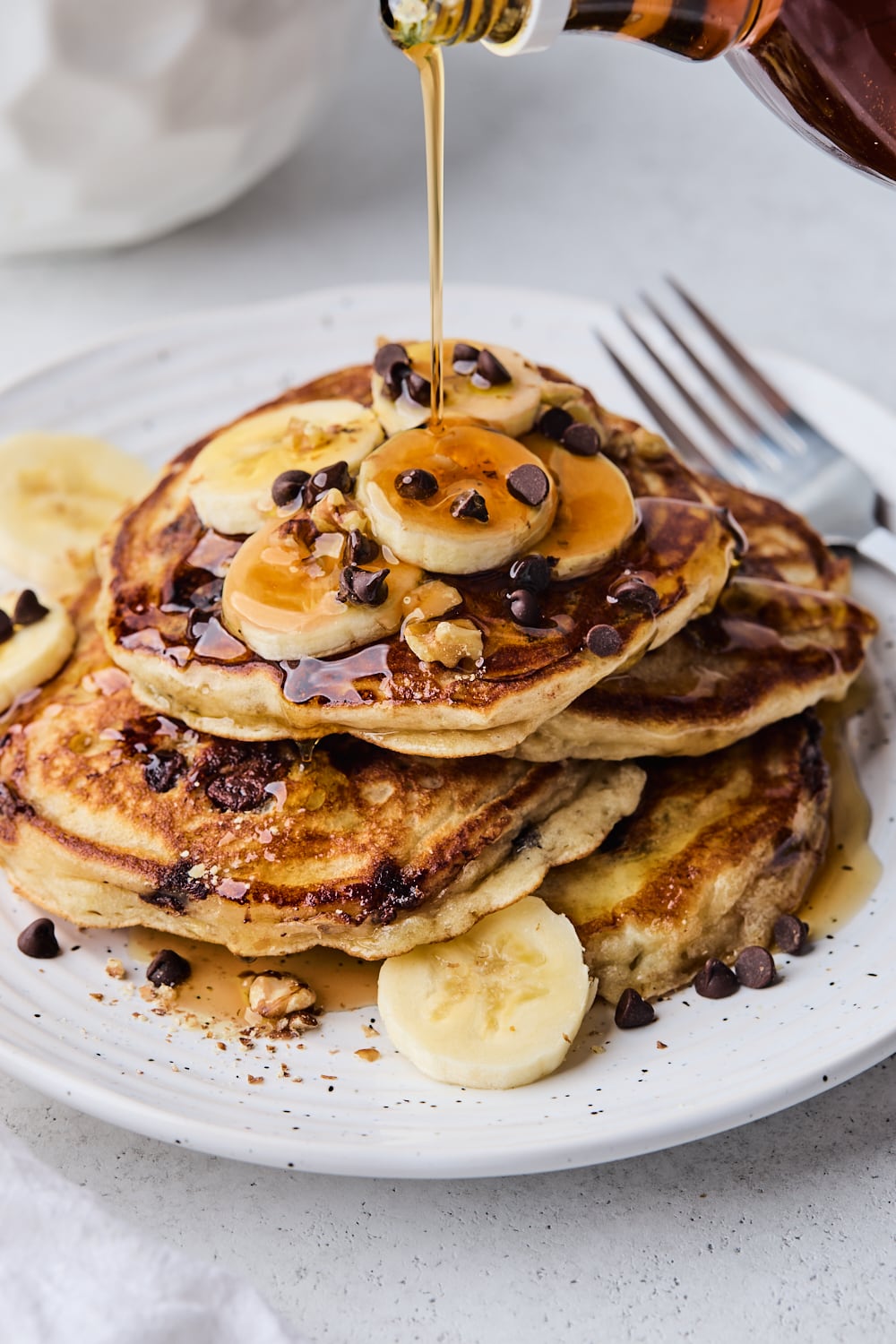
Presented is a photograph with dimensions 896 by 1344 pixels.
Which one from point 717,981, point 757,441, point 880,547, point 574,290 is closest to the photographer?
point 717,981

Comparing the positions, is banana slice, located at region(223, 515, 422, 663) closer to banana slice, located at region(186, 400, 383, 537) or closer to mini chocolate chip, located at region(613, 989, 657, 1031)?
banana slice, located at region(186, 400, 383, 537)

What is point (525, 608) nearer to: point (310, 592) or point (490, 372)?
point (310, 592)

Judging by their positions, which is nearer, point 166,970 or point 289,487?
point 166,970

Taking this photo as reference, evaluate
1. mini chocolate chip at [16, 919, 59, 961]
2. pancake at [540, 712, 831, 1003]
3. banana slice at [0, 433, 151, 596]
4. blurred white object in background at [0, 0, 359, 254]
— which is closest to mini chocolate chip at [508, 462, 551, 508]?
pancake at [540, 712, 831, 1003]

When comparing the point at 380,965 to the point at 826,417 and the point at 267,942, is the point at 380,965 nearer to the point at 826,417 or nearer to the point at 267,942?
the point at 267,942

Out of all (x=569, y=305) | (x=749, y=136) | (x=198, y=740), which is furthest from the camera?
(x=749, y=136)

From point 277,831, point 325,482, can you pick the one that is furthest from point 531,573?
point 277,831

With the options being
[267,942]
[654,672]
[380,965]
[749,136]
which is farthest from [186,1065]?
[749,136]
